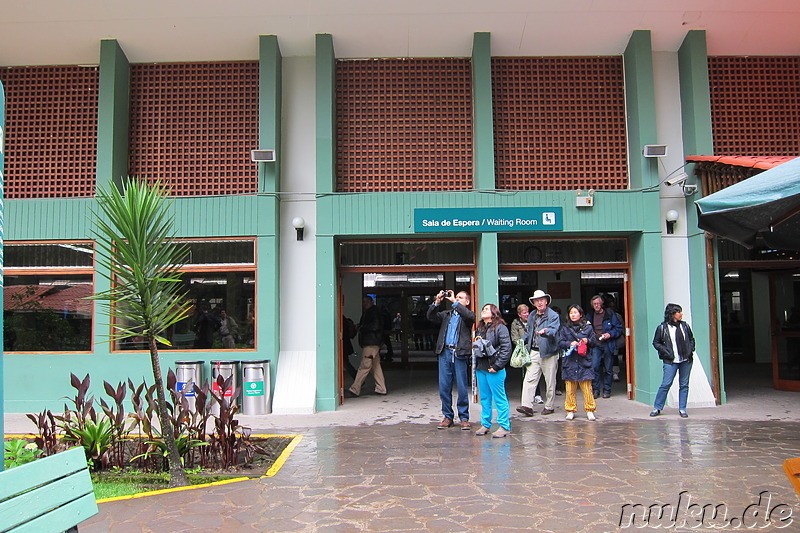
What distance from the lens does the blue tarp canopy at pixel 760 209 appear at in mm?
3562

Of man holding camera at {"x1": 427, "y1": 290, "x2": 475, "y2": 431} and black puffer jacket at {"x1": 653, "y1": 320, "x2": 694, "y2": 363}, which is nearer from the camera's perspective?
man holding camera at {"x1": 427, "y1": 290, "x2": 475, "y2": 431}

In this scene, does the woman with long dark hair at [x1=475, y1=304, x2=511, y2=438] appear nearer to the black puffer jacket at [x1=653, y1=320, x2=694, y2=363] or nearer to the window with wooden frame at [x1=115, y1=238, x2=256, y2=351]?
the black puffer jacket at [x1=653, y1=320, x2=694, y2=363]

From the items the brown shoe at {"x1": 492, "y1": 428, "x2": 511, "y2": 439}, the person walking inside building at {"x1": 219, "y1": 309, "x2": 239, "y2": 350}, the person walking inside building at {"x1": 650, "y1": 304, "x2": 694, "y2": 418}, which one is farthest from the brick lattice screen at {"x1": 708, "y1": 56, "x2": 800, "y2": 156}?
the person walking inside building at {"x1": 219, "y1": 309, "x2": 239, "y2": 350}

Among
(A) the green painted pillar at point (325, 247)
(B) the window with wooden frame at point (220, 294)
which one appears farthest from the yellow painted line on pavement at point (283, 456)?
(B) the window with wooden frame at point (220, 294)

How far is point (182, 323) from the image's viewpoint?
9.78 metres

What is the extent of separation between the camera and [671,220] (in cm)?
982

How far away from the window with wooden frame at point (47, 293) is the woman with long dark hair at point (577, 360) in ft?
24.2

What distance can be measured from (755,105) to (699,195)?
2.03 meters

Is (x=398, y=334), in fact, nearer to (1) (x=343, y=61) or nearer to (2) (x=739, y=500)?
(1) (x=343, y=61)

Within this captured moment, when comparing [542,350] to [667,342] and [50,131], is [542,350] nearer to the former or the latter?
[667,342]

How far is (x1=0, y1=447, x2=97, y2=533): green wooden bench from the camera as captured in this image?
9.74 feet

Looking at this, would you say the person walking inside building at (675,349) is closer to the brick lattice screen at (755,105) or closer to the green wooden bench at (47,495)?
the brick lattice screen at (755,105)

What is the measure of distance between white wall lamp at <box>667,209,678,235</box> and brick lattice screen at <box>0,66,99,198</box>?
30.9 feet

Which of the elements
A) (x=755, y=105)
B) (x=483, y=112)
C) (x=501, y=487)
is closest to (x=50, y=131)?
(x=483, y=112)
